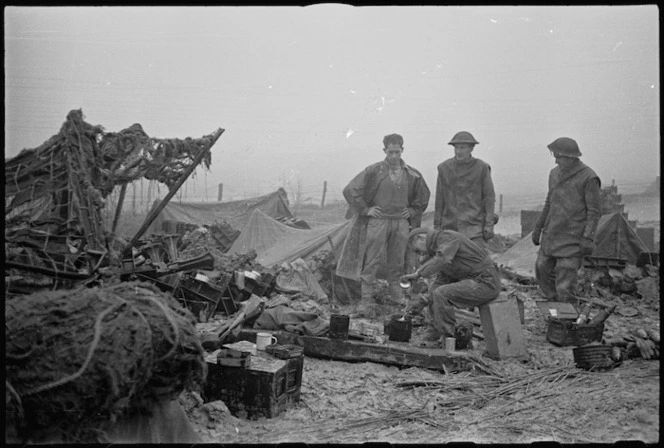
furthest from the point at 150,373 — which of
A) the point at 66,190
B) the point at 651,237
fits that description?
the point at 651,237

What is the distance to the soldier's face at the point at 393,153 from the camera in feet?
28.4

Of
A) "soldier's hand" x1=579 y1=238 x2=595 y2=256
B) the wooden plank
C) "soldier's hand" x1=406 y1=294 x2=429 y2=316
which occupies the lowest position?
the wooden plank

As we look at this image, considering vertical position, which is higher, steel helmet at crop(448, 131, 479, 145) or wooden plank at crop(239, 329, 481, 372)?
steel helmet at crop(448, 131, 479, 145)

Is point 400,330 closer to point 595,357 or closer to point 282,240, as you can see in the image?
point 595,357

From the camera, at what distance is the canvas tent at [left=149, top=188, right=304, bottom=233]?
17109 millimetres

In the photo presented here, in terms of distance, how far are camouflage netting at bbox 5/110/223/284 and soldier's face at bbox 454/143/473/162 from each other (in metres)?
4.60

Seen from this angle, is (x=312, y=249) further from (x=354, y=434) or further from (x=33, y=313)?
(x=33, y=313)

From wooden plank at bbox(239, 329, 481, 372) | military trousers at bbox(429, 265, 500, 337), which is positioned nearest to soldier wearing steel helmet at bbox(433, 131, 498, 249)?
military trousers at bbox(429, 265, 500, 337)

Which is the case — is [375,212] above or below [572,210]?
below

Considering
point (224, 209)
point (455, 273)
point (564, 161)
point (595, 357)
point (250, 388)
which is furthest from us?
point (224, 209)

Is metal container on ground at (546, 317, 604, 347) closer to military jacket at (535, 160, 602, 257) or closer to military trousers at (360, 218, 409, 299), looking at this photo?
military jacket at (535, 160, 602, 257)

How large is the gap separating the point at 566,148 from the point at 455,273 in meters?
2.73

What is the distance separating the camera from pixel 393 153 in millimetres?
8695

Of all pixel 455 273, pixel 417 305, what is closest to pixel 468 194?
pixel 455 273
